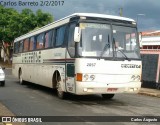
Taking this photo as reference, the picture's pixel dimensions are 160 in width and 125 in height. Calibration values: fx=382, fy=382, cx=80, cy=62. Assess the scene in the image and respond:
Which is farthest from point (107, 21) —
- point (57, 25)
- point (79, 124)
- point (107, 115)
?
point (79, 124)

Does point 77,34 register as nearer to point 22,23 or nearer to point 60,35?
point 60,35

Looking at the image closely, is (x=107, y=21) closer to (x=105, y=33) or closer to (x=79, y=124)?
(x=105, y=33)

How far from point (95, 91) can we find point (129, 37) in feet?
8.12

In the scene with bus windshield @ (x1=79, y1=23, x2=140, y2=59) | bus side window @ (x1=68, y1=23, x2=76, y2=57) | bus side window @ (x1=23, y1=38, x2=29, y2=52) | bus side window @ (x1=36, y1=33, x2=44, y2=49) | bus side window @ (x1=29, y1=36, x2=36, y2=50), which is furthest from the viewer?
bus side window @ (x1=23, y1=38, x2=29, y2=52)

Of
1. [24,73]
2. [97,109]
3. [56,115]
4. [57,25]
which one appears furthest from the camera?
[24,73]

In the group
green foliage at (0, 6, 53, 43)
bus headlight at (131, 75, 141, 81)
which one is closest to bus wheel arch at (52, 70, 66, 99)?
bus headlight at (131, 75, 141, 81)

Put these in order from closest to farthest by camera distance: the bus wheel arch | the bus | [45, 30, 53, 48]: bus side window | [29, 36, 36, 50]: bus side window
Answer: the bus → the bus wheel arch → [45, 30, 53, 48]: bus side window → [29, 36, 36, 50]: bus side window

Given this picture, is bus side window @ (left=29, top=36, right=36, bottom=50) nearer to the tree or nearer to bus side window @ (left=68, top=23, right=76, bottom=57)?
bus side window @ (left=68, top=23, right=76, bottom=57)

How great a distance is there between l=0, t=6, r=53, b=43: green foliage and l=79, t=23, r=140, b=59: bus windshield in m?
45.9

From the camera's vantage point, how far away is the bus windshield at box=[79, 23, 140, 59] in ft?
44.0

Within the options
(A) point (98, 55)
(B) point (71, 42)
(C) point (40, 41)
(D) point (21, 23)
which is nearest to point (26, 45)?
(C) point (40, 41)

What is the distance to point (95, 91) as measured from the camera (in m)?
13.3

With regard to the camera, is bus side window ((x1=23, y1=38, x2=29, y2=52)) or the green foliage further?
the green foliage

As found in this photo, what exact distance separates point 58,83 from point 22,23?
45669 millimetres
